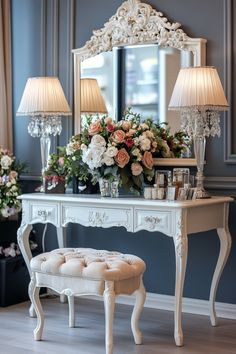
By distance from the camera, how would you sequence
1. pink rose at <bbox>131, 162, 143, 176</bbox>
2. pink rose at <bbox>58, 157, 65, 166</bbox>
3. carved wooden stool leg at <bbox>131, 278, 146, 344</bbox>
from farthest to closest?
pink rose at <bbox>58, 157, 65, 166</bbox>, pink rose at <bbox>131, 162, 143, 176</bbox>, carved wooden stool leg at <bbox>131, 278, 146, 344</bbox>

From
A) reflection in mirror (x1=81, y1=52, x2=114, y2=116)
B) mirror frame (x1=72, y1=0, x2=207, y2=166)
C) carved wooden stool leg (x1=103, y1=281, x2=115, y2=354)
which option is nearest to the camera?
carved wooden stool leg (x1=103, y1=281, x2=115, y2=354)

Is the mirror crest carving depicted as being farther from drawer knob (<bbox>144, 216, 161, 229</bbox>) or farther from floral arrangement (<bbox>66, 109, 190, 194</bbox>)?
drawer knob (<bbox>144, 216, 161, 229</bbox>)

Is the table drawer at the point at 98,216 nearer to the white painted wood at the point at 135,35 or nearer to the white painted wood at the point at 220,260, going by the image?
the white painted wood at the point at 220,260

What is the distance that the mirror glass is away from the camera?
4.53 meters

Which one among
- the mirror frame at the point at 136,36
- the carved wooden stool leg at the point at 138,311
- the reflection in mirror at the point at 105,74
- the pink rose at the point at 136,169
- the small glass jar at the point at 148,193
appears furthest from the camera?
the reflection in mirror at the point at 105,74

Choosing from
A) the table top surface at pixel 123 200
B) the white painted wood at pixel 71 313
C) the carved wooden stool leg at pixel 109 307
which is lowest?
the white painted wood at pixel 71 313

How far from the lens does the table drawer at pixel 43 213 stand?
432 cm

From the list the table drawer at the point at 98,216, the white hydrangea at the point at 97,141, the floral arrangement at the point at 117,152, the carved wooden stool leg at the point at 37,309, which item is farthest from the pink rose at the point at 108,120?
the carved wooden stool leg at the point at 37,309

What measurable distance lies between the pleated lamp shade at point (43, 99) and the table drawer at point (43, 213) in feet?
2.28

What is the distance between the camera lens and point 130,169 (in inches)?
167

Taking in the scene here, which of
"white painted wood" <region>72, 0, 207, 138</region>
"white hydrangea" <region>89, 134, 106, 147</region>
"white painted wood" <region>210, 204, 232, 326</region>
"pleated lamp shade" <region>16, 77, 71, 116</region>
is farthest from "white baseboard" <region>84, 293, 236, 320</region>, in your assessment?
"pleated lamp shade" <region>16, 77, 71, 116</region>

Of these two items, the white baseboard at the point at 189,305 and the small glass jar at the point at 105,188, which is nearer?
the small glass jar at the point at 105,188

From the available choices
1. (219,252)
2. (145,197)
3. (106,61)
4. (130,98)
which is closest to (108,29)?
(106,61)

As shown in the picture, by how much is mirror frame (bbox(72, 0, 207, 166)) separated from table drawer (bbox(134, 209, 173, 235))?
70 cm
